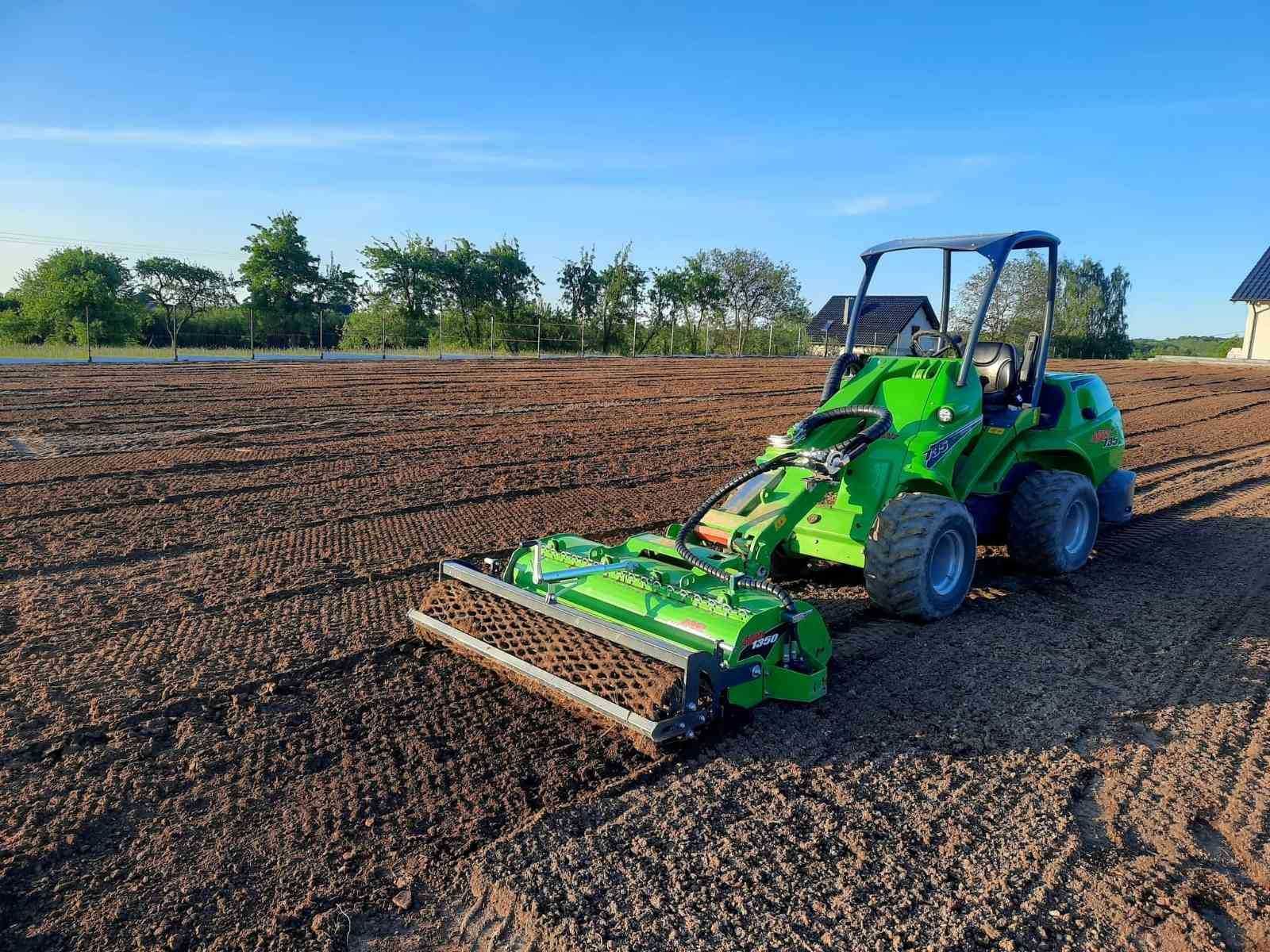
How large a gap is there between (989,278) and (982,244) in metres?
0.24

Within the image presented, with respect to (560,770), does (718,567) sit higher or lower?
higher

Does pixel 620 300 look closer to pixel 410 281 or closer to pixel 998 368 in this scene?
pixel 410 281

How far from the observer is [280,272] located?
4184cm

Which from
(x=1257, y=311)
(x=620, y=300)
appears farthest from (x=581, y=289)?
(x=1257, y=311)

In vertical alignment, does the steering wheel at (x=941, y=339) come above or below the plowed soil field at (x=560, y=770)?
above

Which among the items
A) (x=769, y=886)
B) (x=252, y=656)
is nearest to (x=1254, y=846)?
(x=769, y=886)

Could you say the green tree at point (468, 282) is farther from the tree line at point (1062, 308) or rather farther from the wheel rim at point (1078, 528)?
the wheel rim at point (1078, 528)

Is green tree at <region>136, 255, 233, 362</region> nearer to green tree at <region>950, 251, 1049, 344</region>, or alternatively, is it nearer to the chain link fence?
the chain link fence

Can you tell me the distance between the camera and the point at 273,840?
10.1 ft

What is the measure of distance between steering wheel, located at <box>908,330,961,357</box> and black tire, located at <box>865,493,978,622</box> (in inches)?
63.7

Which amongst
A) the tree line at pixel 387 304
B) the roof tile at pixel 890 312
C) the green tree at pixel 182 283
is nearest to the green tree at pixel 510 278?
the tree line at pixel 387 304

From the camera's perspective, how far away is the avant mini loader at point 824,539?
3912 millimetres

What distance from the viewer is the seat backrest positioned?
6.40m

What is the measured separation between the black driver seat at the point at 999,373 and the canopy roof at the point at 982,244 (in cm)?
78
